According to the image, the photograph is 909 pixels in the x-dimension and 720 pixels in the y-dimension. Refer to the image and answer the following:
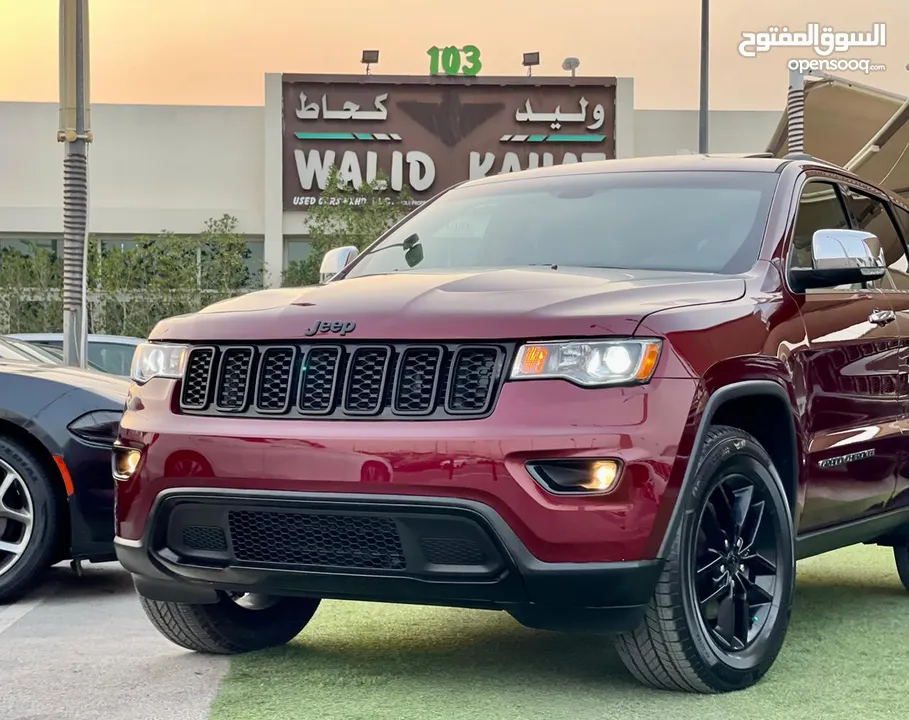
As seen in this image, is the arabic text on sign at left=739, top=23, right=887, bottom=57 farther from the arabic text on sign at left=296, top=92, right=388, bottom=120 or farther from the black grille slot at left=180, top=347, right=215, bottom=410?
the black grille slot at left=180, top=347, right=215, bottom=410

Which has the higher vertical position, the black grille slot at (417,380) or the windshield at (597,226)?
the windshield at (597,226)

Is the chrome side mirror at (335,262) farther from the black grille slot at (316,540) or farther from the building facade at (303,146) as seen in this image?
the building facade at (303,146)

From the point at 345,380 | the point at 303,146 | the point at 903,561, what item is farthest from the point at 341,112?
the point at 345,380

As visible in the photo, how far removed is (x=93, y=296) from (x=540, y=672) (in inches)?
1092

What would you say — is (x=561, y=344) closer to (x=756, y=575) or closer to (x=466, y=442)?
(x=466, y=442)

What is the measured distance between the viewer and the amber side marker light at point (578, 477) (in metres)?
3.63

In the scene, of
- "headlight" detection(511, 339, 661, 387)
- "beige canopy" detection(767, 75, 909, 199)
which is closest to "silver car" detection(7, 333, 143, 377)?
"headlight" detection(511, 339, 661, 387)

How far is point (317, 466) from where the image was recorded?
3.79m

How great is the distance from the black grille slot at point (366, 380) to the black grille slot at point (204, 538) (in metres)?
0.58

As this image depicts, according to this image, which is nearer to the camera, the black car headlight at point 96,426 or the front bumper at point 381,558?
the front bumper at point 381,558

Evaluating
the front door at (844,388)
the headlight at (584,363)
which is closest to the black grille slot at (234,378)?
the headlight at (584,363)

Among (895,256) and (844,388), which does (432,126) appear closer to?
(895,256)

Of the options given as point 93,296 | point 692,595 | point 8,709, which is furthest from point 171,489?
point 93,296

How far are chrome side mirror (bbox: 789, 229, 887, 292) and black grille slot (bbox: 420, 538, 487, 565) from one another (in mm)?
1635
